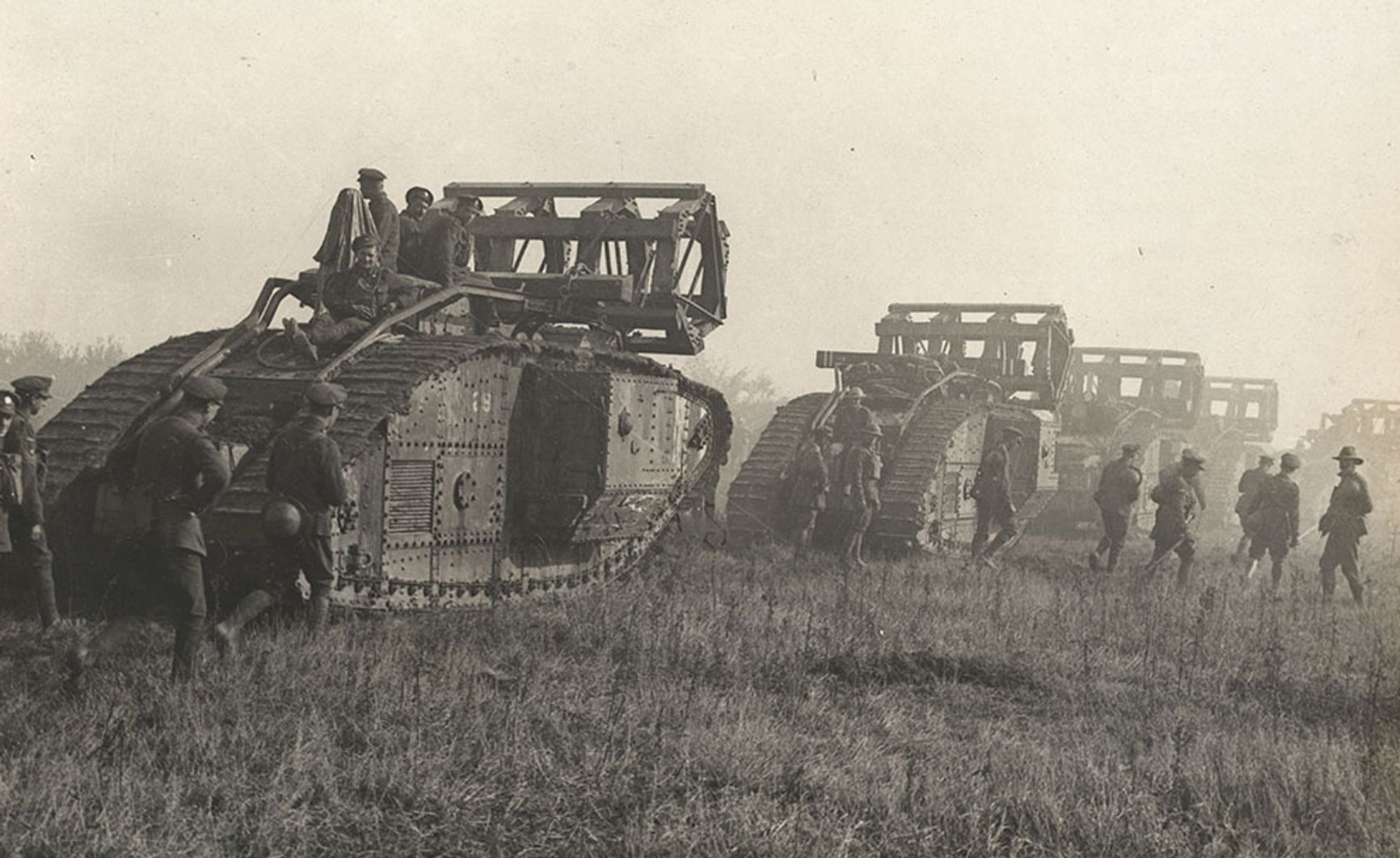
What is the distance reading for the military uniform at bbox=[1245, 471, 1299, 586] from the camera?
15.0m

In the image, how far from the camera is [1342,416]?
29328 millimetres

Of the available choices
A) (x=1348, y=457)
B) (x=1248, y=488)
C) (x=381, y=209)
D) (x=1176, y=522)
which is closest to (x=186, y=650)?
(x=381, y=209)

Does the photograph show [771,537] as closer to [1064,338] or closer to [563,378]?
[563,378]

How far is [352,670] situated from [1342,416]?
2821 centimetres

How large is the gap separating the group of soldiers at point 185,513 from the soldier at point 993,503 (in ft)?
30.6

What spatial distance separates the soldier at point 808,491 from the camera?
13797mm

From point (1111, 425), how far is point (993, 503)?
7.81 metres

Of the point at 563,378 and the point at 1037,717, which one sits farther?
the point at 563,378

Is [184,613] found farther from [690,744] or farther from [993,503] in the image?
[993,503]

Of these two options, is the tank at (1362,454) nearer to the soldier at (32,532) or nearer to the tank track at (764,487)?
the tank track at (764,487)

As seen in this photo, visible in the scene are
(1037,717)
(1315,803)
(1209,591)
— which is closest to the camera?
(1315,803)

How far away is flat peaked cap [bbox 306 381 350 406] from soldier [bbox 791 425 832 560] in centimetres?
741

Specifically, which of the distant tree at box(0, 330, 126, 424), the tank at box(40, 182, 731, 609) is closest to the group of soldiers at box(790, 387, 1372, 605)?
the tank at box(40, 182, 731, 609)

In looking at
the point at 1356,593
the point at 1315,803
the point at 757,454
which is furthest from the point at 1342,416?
the point at 1315,803
